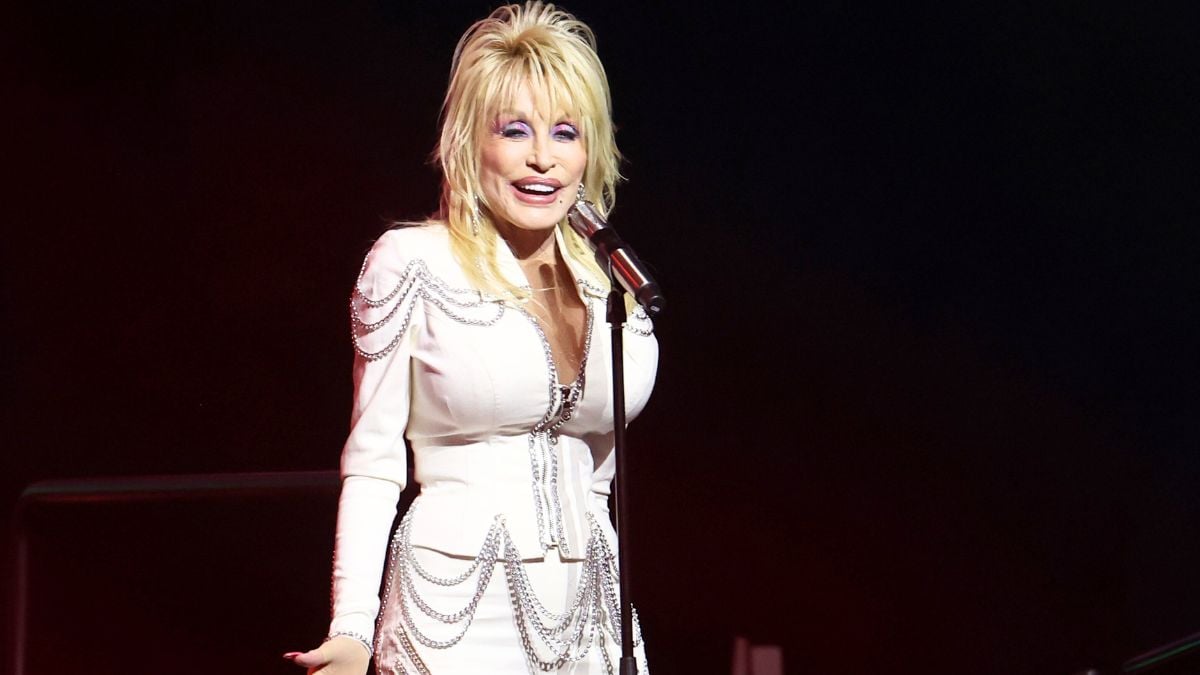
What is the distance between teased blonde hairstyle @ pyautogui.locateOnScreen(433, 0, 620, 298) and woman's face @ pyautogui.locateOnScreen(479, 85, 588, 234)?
0.5 inches

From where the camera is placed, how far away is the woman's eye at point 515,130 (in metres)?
1.80

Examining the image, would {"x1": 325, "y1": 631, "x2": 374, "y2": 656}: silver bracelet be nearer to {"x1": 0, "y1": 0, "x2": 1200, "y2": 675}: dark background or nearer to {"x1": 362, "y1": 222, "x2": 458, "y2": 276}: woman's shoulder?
{"x1": 362, "y1": 222, "x2": 458, "y2": 276}: woman's shoulder

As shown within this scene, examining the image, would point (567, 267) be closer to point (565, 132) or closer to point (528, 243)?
point (528, 243)

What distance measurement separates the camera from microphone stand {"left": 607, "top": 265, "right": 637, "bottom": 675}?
1.52 meters

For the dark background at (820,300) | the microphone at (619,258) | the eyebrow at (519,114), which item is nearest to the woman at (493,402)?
the eyebrow at (519,114)

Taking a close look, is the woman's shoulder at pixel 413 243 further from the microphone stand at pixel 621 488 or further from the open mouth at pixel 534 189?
the microphone stand at pixel 621 488

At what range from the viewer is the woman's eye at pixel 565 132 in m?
1.82

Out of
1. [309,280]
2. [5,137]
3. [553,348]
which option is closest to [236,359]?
[309,280]

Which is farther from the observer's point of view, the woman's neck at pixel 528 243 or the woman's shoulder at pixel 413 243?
the woman's neck at pixel 528 243

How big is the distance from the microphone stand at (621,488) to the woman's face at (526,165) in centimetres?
27

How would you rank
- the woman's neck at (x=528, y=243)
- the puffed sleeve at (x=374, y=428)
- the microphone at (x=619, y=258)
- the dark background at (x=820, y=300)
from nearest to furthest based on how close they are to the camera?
1. the microphone at (x=619, y=258)
2. the puffed sleeve at (x=374, y=428)
3. the woman's neck at (x=528, y=243)
4. the dark background at (x=820, y=300)

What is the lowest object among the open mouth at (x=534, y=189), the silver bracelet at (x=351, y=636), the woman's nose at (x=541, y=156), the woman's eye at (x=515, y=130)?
the silver bracelet at (x=351, y=636)

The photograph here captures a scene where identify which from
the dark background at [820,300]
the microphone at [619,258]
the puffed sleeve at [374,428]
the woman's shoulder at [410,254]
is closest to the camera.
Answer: the microphone at [619,258]

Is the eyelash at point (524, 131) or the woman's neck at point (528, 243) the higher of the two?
the eyelash at point (524, 131)
